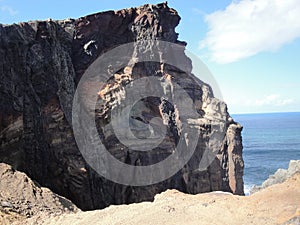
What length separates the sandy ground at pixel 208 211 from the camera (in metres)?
11.2

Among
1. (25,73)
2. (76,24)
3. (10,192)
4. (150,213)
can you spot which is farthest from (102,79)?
(150,213)

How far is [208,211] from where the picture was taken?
1214 cm

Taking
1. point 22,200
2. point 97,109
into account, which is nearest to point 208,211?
point 22,200

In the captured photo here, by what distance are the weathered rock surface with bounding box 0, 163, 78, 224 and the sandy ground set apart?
0.76 metres

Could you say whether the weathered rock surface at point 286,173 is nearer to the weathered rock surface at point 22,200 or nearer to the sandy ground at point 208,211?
the sandy ground at point 208,211

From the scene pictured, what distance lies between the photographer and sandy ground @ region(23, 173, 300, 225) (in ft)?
36.7

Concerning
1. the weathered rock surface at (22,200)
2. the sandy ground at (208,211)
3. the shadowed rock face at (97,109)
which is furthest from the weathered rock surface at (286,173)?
the shadowed rock face at (97,109)

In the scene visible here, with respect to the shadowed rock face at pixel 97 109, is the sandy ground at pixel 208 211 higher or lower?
lower

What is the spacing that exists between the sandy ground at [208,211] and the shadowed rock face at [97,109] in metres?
8.01

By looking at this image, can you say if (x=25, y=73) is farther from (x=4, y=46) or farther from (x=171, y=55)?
(x=171, y=55)

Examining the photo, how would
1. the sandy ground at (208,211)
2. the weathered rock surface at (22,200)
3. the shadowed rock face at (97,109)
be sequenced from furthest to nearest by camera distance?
the shadowed rock face at (97,109), the weathered rock surface at (22,200), the sandy ground at (208,211)

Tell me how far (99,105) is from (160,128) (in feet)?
21.4

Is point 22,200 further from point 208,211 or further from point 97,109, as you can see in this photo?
point 97,109

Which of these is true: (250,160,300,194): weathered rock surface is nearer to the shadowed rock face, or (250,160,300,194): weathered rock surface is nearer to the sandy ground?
the sandy ground
